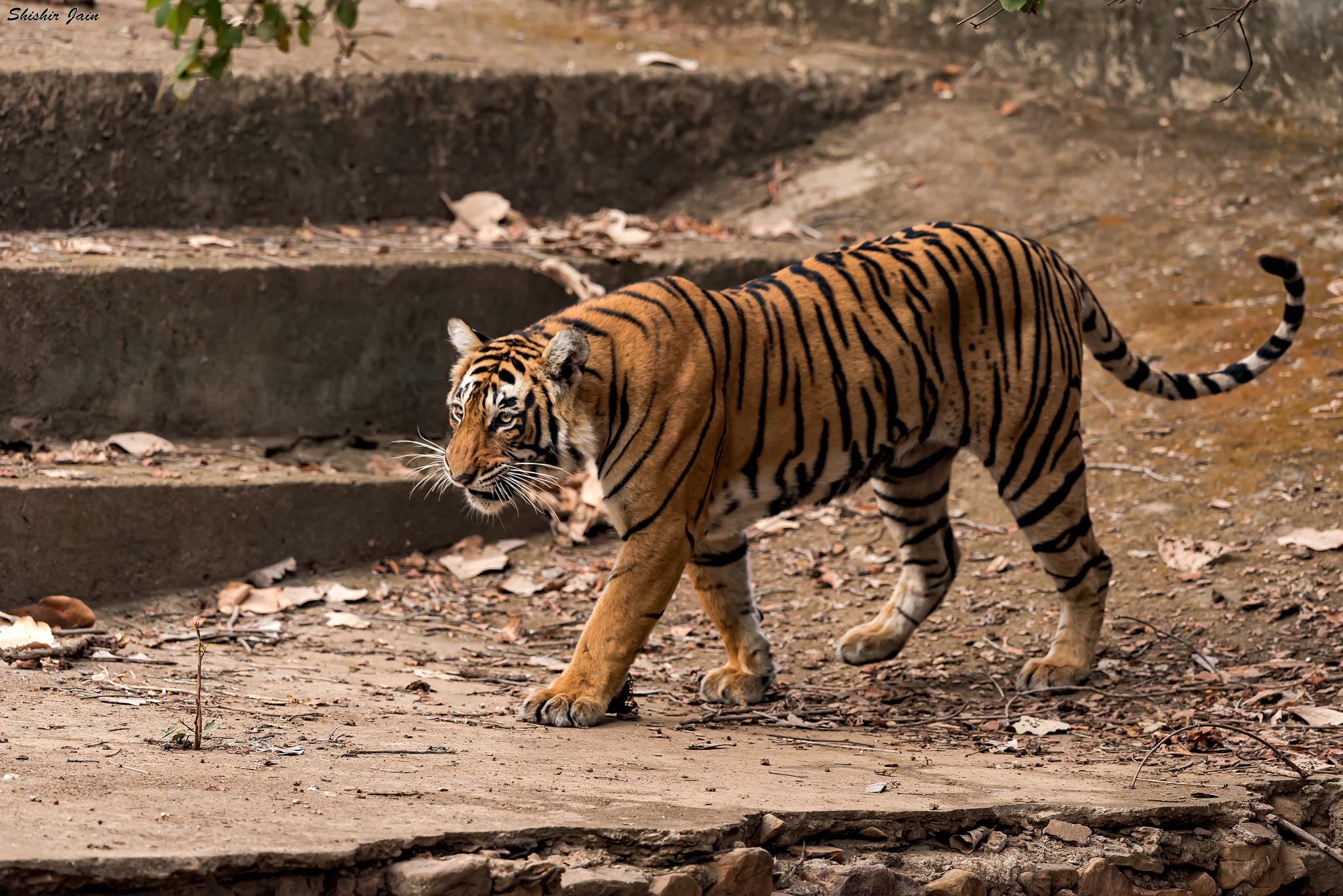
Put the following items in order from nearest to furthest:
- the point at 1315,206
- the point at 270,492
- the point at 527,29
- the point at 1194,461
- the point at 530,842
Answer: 1. the point at 530,842
2. the point at 270,492
3. the point at 1194,461
4. the point at 1315,206
5. the point at 527,29

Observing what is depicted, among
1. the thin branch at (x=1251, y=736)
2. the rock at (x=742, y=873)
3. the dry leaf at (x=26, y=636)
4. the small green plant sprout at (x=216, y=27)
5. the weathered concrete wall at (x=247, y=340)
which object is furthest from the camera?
the weathered concrete wall at (x=247, y=340)

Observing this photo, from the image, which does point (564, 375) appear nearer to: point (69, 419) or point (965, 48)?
point (69, 419)

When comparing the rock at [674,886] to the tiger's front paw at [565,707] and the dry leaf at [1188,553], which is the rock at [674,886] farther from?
the dry leaf at [1188,553]

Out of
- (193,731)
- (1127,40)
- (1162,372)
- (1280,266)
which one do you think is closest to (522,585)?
(193,731)

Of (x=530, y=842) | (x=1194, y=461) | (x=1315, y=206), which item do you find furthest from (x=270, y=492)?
(x=1315, y=206)

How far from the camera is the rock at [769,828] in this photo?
2951 millimetres

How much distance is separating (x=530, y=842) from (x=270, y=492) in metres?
2.92

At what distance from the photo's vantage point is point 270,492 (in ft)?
17.5

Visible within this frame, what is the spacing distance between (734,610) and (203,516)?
2.06m

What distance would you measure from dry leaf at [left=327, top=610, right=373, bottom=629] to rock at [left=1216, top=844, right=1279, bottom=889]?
3.00 metres

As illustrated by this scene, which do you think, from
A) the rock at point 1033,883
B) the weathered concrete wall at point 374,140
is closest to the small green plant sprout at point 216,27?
the rock at point 1033,883

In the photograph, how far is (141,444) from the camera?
18.1 feet

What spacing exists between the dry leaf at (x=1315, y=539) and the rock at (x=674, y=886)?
329 cm
